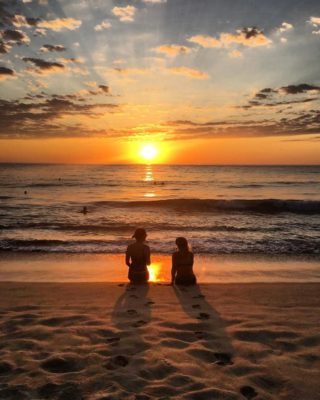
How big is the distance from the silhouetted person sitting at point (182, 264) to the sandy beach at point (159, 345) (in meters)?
0.74

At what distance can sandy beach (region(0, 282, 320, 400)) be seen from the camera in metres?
4.02

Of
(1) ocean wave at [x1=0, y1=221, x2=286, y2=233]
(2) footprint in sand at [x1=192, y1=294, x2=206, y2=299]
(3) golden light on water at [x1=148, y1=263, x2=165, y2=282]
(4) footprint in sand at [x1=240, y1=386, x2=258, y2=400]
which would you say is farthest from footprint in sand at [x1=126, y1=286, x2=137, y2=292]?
(1) ocean wave at [x1=0, y1=221, x2=286, y2=233]

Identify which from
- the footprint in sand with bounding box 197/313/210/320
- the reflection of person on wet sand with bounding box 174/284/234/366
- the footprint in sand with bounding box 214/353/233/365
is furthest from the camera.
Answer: the footprint in sand with bounding box 197/313/210/320

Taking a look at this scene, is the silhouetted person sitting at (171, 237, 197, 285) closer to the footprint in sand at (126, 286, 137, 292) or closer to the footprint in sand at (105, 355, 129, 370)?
the footprint in sand at (126, 286, 137, 292)

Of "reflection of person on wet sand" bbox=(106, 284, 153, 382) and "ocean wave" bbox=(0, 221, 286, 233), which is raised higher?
"ocean wave" bbox=(0, 221, 286, 233)

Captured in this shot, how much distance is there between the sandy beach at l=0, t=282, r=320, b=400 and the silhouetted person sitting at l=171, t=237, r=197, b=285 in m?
0.74

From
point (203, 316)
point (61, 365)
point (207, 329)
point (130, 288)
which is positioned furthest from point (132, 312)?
point (61, 365)

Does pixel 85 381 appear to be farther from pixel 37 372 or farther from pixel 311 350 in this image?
pixel 311 350

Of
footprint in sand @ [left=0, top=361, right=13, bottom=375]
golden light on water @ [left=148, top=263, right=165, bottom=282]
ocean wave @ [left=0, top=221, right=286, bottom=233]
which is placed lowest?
golden light on water @ [left=148, top=263, right=165, bottom=282]

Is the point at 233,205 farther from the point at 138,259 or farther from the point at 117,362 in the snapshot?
the point at 117,362

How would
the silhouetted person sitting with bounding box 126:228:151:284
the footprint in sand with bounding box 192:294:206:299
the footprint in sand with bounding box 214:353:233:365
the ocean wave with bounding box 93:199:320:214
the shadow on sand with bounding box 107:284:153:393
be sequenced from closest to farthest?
the shadow on sand with bounding box 107:284:153:393
the footprint in sand with bounding box 214:353:233:365
the footprint in sand with bounding box 192:294:206:299
the silhouetted person sitting with bounding box 126:228:151:284
the ocean wave with bounding box 93:199:320:214

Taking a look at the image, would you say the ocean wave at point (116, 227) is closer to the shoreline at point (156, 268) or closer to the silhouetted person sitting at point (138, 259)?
the shoreline at point (156, 268)

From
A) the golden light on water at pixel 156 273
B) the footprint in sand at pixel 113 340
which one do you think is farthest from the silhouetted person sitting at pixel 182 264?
the footprint in sand at pixel 113 340

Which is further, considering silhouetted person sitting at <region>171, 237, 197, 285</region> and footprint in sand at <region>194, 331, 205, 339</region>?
silhouetted person sitting at <region>171, 237, 197, 285</region>
